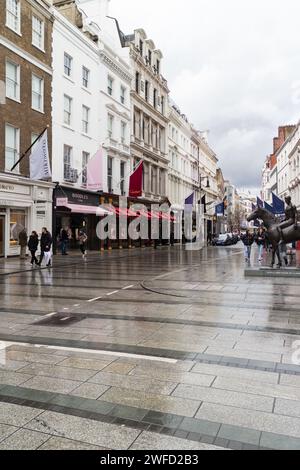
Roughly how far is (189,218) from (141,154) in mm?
19028

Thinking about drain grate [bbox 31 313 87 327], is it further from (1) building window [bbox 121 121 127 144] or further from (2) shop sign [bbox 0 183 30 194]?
(1) building window [bbox 121 121 127 144]

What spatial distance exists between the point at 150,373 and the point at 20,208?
20632 millimetres

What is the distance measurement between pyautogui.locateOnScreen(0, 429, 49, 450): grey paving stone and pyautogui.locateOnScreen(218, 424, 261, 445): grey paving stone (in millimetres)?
1541

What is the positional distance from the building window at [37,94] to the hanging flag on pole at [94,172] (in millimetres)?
4496

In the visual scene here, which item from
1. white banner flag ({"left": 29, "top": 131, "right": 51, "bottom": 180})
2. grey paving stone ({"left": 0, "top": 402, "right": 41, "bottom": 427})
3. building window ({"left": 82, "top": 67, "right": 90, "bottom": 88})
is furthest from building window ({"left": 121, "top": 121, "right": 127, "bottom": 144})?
grey paving stone ({"left": 0, "top": 402, "right": 41, "bottom": 427})

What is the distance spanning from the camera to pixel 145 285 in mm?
13328

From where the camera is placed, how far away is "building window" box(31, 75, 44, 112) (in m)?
25.1

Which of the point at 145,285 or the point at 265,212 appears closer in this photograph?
the point at 145,285

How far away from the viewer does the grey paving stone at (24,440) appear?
A: 3.31 meters

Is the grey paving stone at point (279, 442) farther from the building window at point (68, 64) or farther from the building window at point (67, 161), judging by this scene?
the building window at point (68, 64)

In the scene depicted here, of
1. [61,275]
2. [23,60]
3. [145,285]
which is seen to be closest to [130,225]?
[23,60]

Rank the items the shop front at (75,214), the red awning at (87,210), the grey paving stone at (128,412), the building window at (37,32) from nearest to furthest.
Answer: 1. the grey paving stone at (128,412)
2. the building window at (37,32)
3. the shop front at (75,214)
4. the red awning at (87,210)

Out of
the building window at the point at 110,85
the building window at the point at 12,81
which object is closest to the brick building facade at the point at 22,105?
the building window at the point at 12,81

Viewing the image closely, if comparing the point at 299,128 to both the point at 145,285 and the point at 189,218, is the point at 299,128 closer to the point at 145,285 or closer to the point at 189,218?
the point at 189,218
